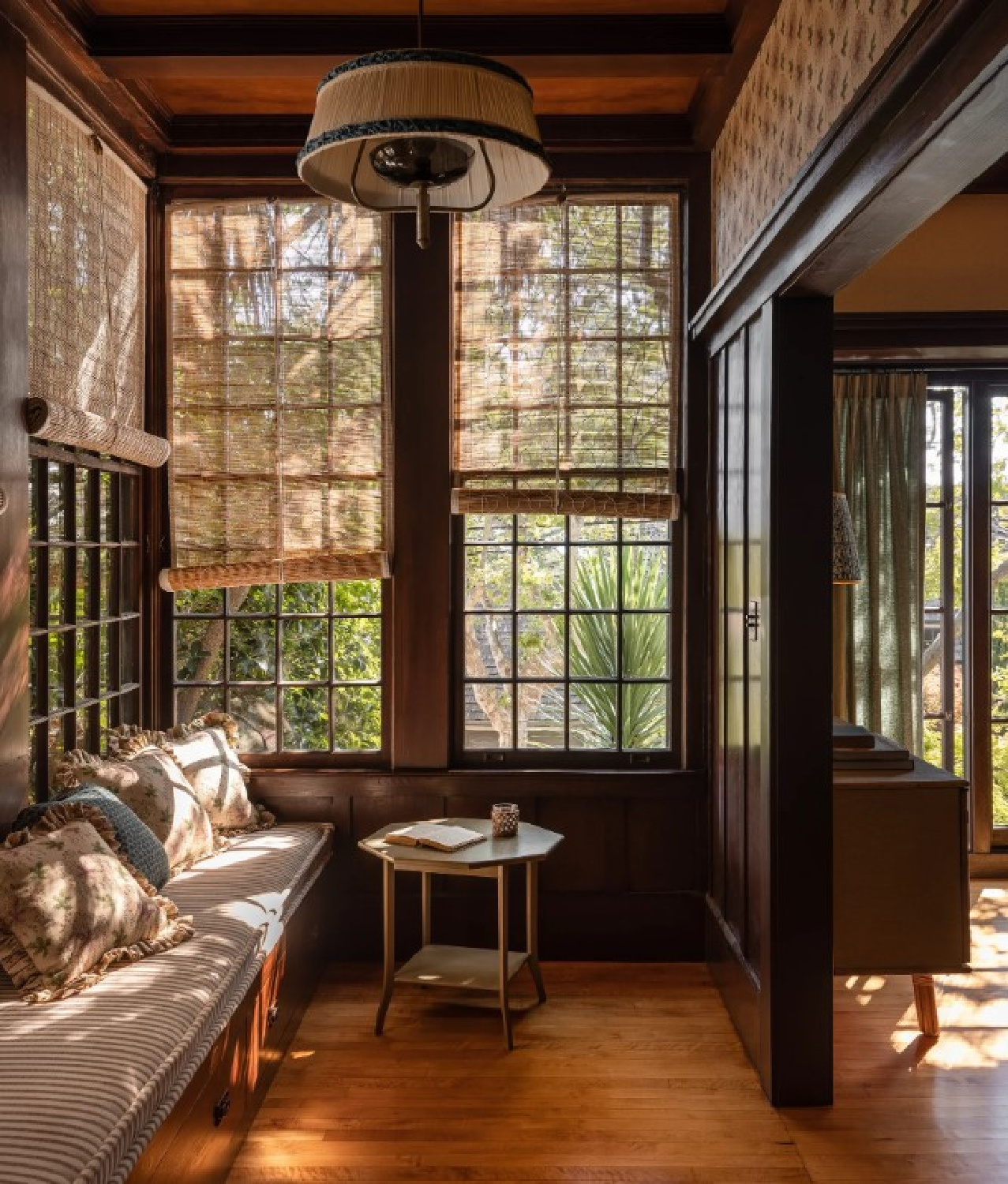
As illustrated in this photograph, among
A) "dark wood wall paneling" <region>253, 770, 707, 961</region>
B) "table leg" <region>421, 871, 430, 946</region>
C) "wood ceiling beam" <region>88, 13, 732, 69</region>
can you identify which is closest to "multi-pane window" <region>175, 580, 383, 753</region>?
"dark wood wall paneling" <region>253, 770, 707, 961</region>

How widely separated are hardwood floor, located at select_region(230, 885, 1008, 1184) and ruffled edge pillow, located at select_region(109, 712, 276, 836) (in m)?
0.70

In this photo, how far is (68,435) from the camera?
3432mm

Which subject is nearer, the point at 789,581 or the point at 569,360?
the point at 789,581

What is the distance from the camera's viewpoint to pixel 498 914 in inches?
153

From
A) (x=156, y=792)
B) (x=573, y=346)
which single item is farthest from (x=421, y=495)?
(x=156, y=792)

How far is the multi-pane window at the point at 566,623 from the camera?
4531mm

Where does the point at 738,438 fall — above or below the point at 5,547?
above

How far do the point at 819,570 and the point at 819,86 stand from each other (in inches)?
51.8

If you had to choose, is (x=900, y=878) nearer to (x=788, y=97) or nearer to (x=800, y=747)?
(x=800, y=747)

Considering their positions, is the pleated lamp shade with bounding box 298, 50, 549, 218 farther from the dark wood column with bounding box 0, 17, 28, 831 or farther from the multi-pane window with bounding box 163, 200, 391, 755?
the multi-pane window with bounding box 163, 200, 391, 755

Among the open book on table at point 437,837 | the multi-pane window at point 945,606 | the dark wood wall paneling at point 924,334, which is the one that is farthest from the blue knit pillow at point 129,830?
the multi-pane window at point 945,606

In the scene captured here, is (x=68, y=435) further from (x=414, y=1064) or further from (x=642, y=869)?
(x=642, y=869)

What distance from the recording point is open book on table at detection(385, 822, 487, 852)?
3.74m

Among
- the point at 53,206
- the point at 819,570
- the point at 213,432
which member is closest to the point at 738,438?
the point at 819,570
